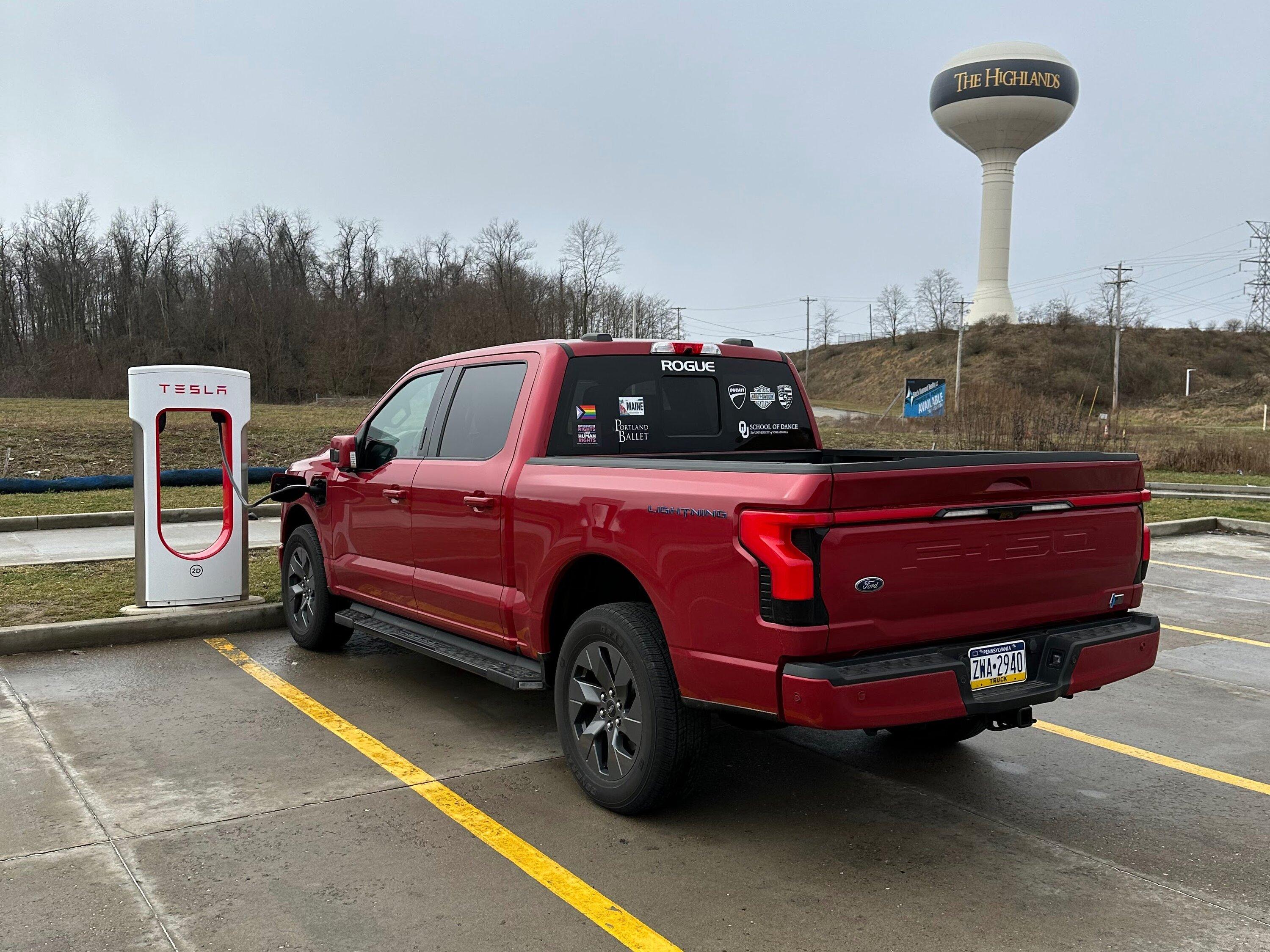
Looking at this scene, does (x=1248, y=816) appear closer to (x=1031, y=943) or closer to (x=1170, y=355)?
(x=1031, y=943)

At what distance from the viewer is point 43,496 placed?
15.1 metres

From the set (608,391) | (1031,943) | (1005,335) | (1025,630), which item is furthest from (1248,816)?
(1005,335)

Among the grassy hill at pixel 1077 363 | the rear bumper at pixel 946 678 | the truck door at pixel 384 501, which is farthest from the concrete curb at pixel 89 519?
the grassy hill at pixel 1077 363

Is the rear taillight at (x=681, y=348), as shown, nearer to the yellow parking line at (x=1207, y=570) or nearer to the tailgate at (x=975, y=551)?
the tailgate at (x=975, y=551)

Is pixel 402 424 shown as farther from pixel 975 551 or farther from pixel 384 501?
pixel 975 551

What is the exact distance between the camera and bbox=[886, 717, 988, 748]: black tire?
16.5ft

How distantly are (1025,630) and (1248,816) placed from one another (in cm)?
134

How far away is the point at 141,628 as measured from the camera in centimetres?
744

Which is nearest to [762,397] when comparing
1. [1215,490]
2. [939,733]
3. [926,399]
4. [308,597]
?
[939,733]

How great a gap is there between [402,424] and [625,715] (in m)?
2.78

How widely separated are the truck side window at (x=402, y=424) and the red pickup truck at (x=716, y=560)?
4 centimetres

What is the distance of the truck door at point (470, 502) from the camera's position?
510 centimetres

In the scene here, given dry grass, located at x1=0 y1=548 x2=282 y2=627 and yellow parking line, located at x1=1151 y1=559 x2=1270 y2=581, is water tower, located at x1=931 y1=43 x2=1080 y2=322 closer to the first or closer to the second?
yellow parking line, located at x1=1151 y1=559 x2=1270 y2=581

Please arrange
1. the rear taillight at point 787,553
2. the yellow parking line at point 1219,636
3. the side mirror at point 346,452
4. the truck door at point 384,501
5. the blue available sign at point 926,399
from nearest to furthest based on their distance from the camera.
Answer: the rear taillight at point 787,553 → the truck door at point 384,501 → the side mirror at point 346,452 → the yellow parking line at point 1219,636 → the blue available sign at point 926,399
